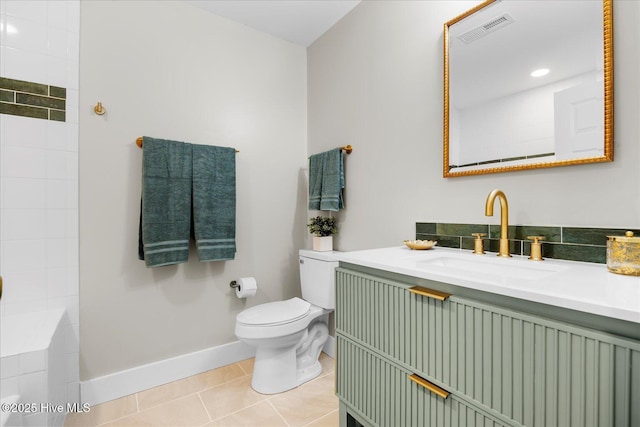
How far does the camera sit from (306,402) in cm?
170

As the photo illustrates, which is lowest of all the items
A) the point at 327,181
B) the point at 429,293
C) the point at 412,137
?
the point at 429,293

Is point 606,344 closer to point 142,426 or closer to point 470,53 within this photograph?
point 470,53

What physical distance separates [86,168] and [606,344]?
2192 mm

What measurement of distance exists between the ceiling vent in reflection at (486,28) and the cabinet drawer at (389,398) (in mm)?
1406

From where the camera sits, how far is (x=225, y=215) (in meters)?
2.03

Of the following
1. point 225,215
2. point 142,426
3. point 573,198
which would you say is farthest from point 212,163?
point 573,198

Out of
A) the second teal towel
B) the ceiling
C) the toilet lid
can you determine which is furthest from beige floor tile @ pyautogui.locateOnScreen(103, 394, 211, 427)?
the ceiling

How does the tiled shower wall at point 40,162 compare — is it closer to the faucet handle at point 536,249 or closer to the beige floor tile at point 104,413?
the beige floor tile at point 104,413

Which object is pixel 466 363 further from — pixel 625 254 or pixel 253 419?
pixel 253 419

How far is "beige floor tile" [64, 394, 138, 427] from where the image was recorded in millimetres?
1556

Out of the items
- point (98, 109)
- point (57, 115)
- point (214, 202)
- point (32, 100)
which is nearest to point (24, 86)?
point (32, 100)

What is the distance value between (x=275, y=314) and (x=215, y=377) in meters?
0.63

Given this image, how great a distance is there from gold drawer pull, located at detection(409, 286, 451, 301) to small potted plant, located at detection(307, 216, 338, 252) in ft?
3.85

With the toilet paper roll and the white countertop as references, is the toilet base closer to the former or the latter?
the toilet paper roll
